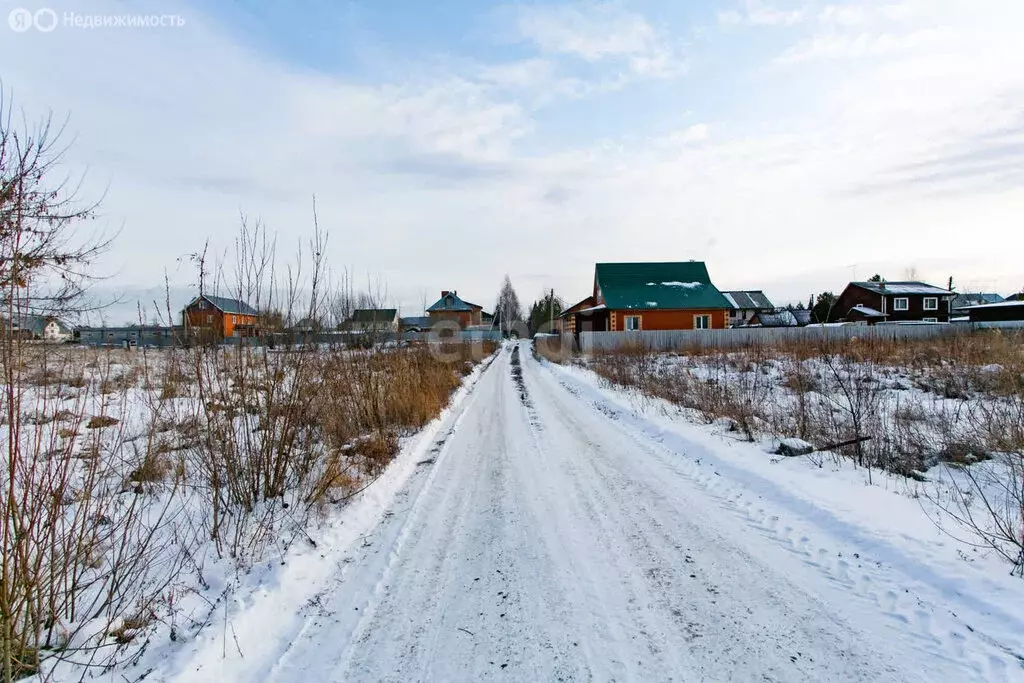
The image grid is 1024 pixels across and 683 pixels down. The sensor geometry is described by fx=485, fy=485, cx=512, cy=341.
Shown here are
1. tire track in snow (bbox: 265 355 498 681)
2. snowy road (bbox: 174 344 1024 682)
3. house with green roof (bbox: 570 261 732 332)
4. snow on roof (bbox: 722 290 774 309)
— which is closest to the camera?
snowy road (bbox: 174 344 1024 682)

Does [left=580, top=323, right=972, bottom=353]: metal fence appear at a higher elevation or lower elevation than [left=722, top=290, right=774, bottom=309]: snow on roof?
lower

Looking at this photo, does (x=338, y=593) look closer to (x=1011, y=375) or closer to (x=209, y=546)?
(x=209, y=546)

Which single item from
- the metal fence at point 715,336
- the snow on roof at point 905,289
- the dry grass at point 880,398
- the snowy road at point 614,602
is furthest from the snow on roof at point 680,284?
the snowy road at point 614,602

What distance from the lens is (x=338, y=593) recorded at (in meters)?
3.40

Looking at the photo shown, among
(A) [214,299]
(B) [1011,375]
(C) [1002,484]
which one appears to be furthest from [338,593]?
(B) [1011,375]

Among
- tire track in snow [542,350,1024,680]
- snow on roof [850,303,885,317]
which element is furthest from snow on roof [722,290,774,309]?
tire track in snow [542,350,1024,680]

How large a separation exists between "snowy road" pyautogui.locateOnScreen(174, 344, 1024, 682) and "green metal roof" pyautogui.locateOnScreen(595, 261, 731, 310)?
31172mm

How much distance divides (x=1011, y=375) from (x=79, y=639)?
13.0 metres

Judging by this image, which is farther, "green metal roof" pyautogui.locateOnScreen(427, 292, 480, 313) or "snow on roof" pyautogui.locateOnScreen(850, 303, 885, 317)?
"green metal roof" pyautogui.locateOnScreen(427, 292, 480, 313)

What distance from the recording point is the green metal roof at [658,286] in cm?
3525

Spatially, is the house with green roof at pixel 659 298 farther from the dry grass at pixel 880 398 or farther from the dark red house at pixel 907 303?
the dark red house at pixel 907 303

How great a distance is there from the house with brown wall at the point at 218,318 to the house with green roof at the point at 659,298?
31.7 meters

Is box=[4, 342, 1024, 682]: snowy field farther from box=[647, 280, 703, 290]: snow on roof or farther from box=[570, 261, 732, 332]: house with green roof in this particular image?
box=[647, 280, 703, 290]: snow on roof

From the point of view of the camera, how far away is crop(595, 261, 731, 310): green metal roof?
35.2 m
